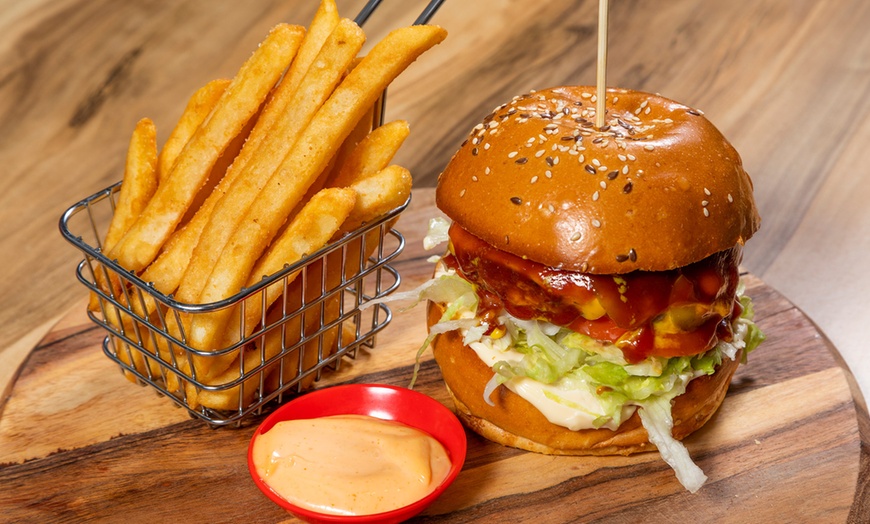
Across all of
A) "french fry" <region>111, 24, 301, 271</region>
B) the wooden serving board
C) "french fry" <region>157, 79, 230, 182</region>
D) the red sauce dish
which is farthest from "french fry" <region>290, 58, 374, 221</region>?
the wooden serving board

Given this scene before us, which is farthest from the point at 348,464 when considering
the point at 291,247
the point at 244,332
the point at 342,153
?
the point at 342,153

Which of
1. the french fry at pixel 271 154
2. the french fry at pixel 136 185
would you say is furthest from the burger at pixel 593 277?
the french fry at pixel 136 185

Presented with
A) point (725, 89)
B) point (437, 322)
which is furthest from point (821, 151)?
point (437, 322)

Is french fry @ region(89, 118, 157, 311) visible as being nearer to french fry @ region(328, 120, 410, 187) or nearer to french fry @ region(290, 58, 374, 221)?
french fry @ region(290, 58, 374, 221)

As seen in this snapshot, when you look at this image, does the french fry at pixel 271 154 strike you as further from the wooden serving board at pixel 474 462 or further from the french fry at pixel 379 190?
the wooden serving board at pixel 474 462

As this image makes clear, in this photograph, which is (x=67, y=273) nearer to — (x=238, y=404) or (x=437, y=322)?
(x=238, y=404)

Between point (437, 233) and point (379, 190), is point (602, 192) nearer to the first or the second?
point (379, 190)
